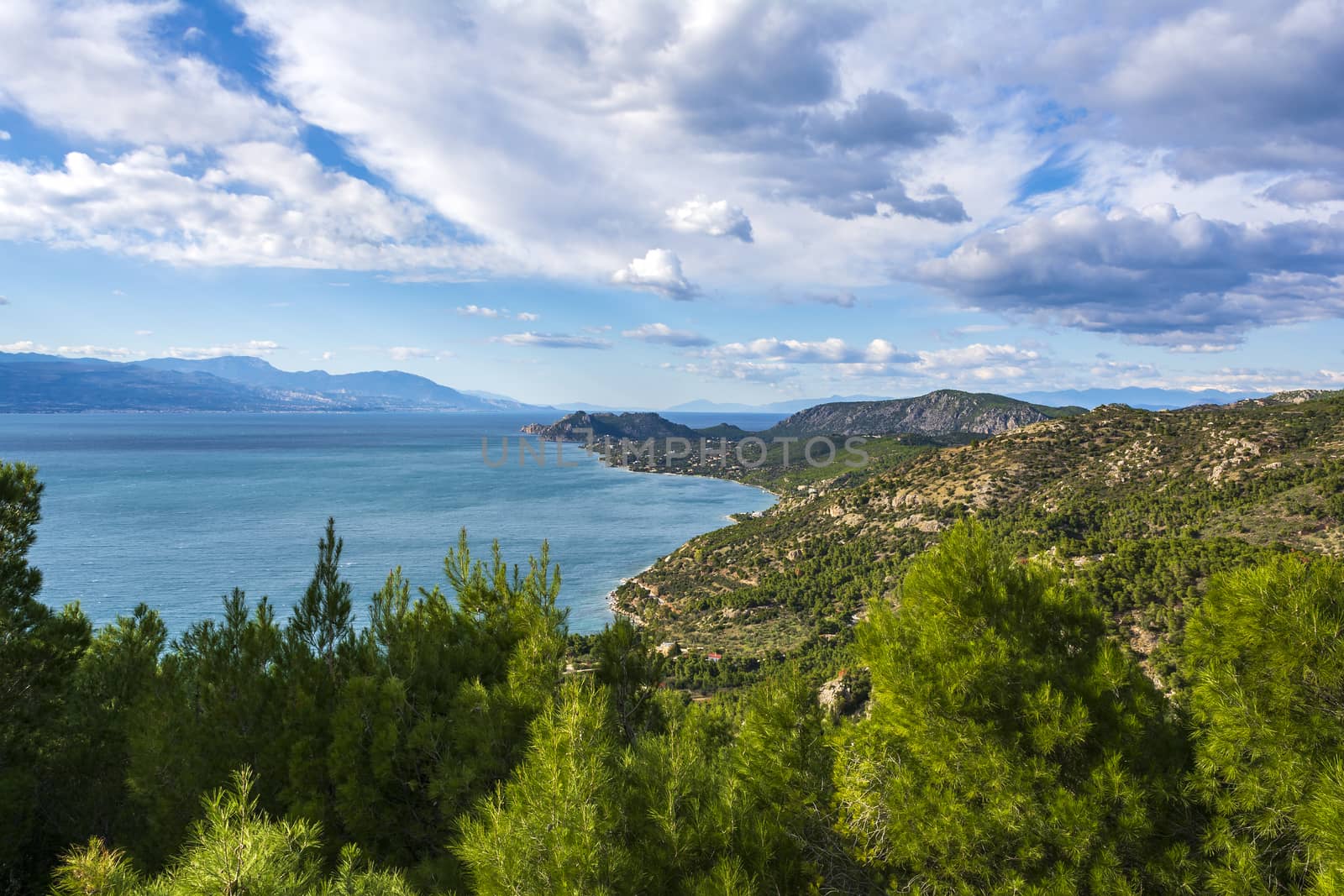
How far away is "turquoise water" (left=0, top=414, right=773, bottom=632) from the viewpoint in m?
65.2

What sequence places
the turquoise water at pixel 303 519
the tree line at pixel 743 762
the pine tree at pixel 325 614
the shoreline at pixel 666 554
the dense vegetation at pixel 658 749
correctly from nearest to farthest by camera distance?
1. the tree line at pixel 743 762
2. the dense vegetation at pixel 658 749
3. the pine tree at pixel 325 614
4. the shoreline at pixel 666 554
5. the turquoise water at pixel 303 519

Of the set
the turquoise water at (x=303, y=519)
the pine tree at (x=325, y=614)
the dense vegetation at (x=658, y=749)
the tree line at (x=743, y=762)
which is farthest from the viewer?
the turquoise water at (x=303, y=519)

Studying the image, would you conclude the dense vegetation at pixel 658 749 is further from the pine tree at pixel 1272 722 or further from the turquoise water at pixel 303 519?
the turquoise water at pixel 303 519

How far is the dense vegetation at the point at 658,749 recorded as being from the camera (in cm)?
544

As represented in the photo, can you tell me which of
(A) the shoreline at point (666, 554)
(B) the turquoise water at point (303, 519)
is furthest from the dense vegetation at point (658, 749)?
(B) the turquoise water at point (303, 519)

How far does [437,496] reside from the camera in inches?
5084

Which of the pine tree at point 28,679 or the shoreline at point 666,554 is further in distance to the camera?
the shoreline at point 666,554

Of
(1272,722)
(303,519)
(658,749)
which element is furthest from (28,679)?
(303,519)

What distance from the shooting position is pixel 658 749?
6.41m

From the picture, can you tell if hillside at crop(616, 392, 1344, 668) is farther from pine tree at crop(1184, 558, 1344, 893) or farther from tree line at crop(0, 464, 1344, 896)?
pine tree at crop(1184, 558, 1344, 893)

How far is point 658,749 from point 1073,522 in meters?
59.3

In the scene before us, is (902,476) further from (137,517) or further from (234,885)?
(137,517)

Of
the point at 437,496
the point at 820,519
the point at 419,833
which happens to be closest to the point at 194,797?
the point at 419,833

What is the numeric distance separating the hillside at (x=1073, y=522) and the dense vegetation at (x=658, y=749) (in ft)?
85.4
